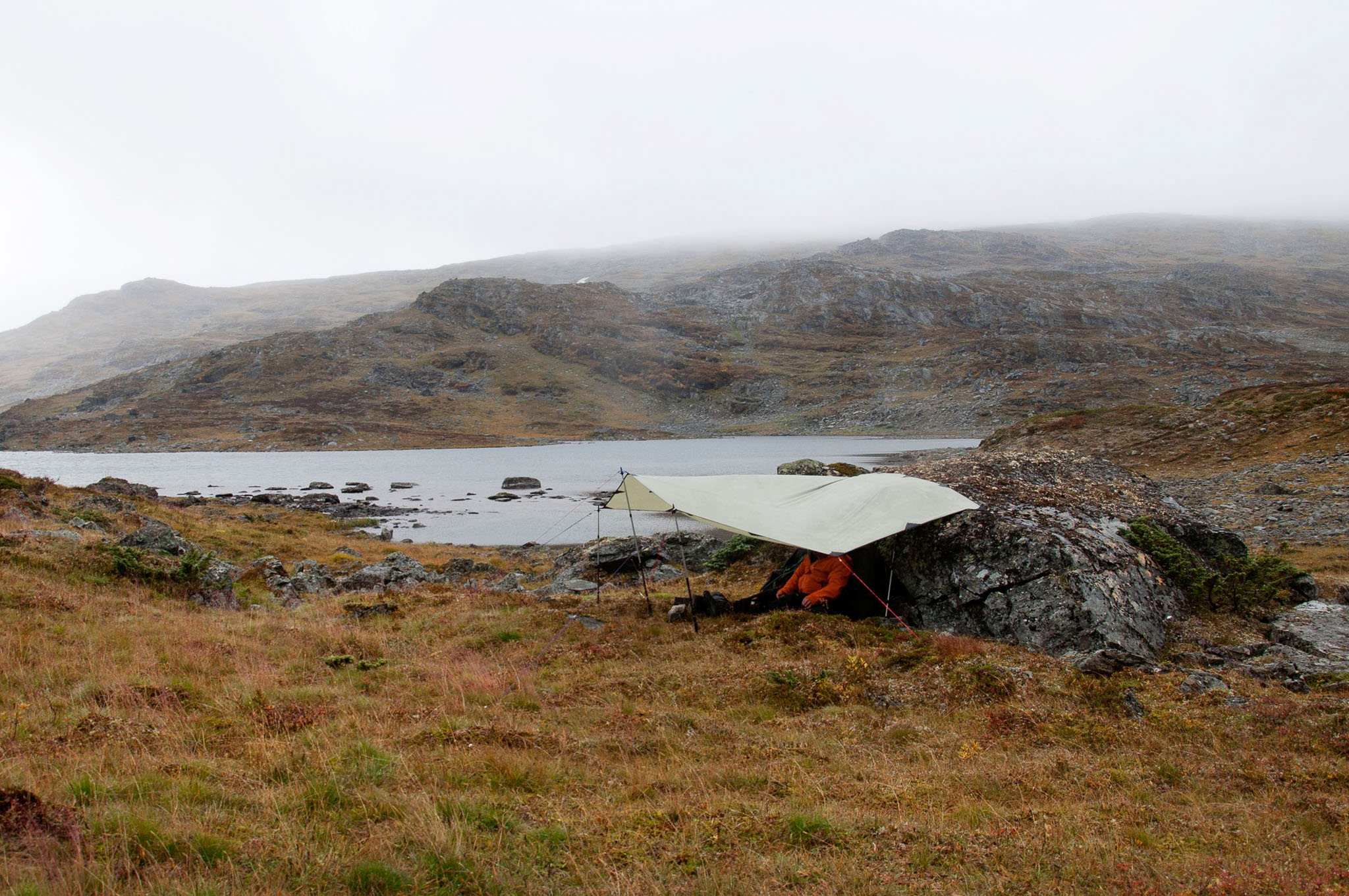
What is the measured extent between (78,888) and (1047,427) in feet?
195

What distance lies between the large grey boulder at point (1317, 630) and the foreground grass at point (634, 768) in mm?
3013

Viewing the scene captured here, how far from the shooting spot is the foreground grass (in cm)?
447

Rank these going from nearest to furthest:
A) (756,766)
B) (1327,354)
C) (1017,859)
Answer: (1017,859)
(756,766)
(1327,354)

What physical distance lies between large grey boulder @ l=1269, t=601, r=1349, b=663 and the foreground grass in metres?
3.01

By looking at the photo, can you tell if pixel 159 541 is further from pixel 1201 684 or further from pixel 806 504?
pixel 1201 684

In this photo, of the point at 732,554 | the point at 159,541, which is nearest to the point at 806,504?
the point at 732,554

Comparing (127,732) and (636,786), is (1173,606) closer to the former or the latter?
(636,786)

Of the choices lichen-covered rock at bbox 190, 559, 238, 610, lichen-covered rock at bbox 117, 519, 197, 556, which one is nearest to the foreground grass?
lichen-covered rock at bbox 190, 559, 238, 610

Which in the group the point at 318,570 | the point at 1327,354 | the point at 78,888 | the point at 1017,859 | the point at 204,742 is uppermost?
the point at 78,888

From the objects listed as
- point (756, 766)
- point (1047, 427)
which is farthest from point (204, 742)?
point (1047, 427)

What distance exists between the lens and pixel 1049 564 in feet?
40.7

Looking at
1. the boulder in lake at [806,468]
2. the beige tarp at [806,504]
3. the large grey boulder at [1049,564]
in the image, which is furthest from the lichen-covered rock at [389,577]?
the boulder in lake at [806,468]

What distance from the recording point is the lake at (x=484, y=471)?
154 ft

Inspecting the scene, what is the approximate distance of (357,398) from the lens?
158375mm
